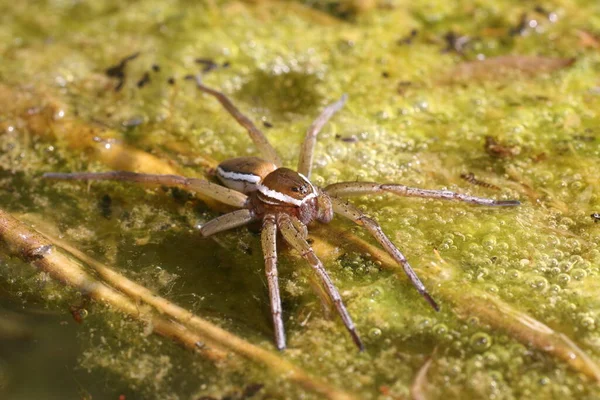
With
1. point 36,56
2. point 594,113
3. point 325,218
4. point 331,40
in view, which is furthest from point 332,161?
point 36,56

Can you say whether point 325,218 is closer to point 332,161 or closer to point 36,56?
point 332,161

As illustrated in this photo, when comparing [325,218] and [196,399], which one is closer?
[196,399]

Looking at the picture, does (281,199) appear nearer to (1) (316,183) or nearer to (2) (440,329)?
(1) (316,183)

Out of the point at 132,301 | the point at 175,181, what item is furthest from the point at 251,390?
the point at 175,181

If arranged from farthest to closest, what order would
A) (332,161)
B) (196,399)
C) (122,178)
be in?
(332,161)
(122,178)
(196,399)

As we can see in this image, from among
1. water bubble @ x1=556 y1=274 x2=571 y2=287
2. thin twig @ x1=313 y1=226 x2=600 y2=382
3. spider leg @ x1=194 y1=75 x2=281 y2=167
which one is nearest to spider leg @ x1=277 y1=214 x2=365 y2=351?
thin twig @ x1=313 y1=226 x2=600 y2=382

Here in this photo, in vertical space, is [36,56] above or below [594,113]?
below

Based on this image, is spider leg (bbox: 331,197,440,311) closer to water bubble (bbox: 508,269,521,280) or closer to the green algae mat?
the green algae mat
